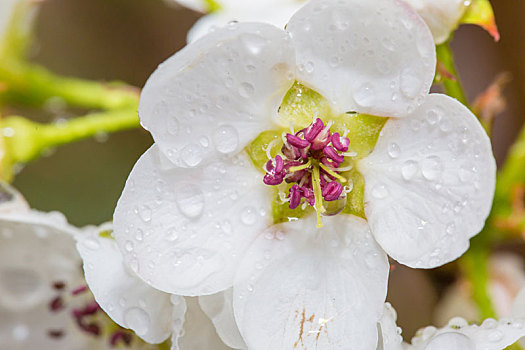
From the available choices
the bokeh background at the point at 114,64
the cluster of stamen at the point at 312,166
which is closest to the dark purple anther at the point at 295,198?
the cluster of stamen at the point at 312,166

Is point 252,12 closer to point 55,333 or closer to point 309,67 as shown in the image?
point 309,67

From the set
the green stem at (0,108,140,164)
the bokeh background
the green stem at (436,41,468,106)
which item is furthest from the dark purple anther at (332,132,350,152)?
the bokeh background

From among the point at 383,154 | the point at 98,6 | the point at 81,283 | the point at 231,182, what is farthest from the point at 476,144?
the point at 98,6

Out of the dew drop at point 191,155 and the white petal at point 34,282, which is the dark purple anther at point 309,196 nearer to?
the dew drop at point 191,155

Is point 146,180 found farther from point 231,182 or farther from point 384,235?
Answer: point 384,235

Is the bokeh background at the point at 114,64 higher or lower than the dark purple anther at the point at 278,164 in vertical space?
lower

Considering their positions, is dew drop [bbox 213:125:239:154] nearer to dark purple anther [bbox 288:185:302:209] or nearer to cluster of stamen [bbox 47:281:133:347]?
dark purple anther [bbox 288:185:302:209]
